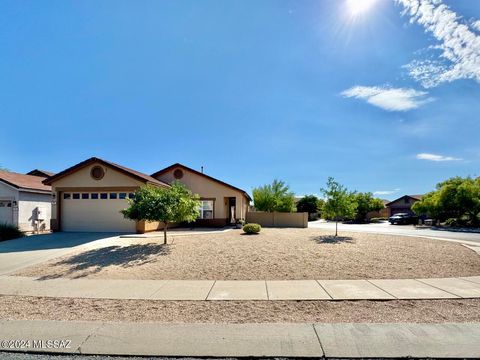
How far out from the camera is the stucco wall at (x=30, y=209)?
22141 millimetres

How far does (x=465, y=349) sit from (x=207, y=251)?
31.3ft

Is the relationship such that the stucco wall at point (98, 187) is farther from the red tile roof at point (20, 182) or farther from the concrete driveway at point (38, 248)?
the red tile roof at point (20, 182)

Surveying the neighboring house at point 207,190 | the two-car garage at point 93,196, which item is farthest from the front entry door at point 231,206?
the two-car garage at point 93,196

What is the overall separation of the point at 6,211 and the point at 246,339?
23.6 m

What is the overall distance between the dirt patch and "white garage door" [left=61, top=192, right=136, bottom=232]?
40.9 feet

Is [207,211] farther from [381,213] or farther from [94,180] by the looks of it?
[381,213]

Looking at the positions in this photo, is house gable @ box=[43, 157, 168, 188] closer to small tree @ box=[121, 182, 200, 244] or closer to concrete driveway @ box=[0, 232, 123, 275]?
concrete driveway @ box=[0, 232, 123, 275]

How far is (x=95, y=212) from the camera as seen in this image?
19.8m

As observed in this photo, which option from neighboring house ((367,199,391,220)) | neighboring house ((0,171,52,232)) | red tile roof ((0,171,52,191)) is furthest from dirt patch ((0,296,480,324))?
neighboring house ((367,199,391,220))

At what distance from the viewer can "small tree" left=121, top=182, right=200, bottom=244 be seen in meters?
13.8

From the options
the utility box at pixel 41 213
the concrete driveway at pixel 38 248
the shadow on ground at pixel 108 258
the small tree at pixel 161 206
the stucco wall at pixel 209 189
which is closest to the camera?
the shadow on ground at pixel 108 258

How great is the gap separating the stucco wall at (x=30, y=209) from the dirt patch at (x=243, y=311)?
18.0 metres

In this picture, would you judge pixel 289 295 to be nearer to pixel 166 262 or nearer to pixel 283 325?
pixel 283 325

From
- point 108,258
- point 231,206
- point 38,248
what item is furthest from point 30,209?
point 231,206
